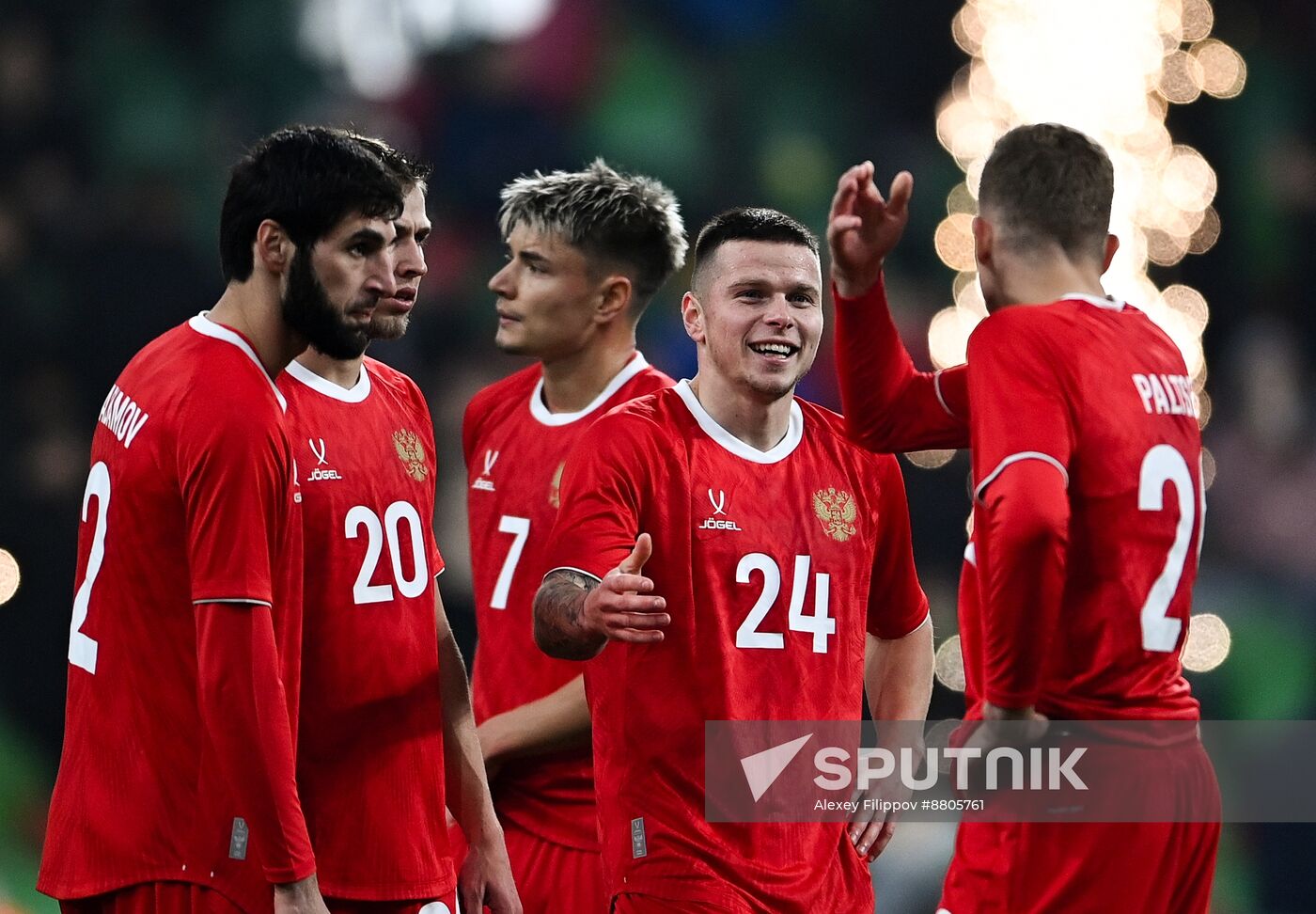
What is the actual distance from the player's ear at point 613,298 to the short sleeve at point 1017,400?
6.22 feet

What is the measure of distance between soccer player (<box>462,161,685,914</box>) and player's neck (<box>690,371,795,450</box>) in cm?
84

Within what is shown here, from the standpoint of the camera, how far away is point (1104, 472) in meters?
3.04

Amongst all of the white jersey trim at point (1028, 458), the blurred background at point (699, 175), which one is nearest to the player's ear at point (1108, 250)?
the white jersey trim at point (1028, 458)

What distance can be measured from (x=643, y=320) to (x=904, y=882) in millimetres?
3359

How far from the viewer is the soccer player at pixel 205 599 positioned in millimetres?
2904

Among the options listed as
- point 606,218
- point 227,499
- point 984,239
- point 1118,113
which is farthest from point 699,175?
point 227,499

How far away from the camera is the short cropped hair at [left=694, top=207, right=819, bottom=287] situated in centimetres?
386

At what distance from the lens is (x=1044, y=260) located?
3.16 metres

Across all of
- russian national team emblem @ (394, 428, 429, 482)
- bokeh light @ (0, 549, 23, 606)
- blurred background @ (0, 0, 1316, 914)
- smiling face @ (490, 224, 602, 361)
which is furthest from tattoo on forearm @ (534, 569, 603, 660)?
bokeh light @ (0, 549, 23, 606)

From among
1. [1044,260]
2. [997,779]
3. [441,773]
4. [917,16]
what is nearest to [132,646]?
[441,773]

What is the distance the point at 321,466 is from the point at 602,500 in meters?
0.58

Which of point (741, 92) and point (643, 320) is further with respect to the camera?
point (741, 92)

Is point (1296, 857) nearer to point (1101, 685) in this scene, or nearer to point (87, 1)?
point (1101, 685)

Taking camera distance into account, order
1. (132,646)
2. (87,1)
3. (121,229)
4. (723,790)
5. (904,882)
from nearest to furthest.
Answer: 1. (132,646)
2. (723,790)
3. (904,882)
4. (121,229)
5. (87,1)
